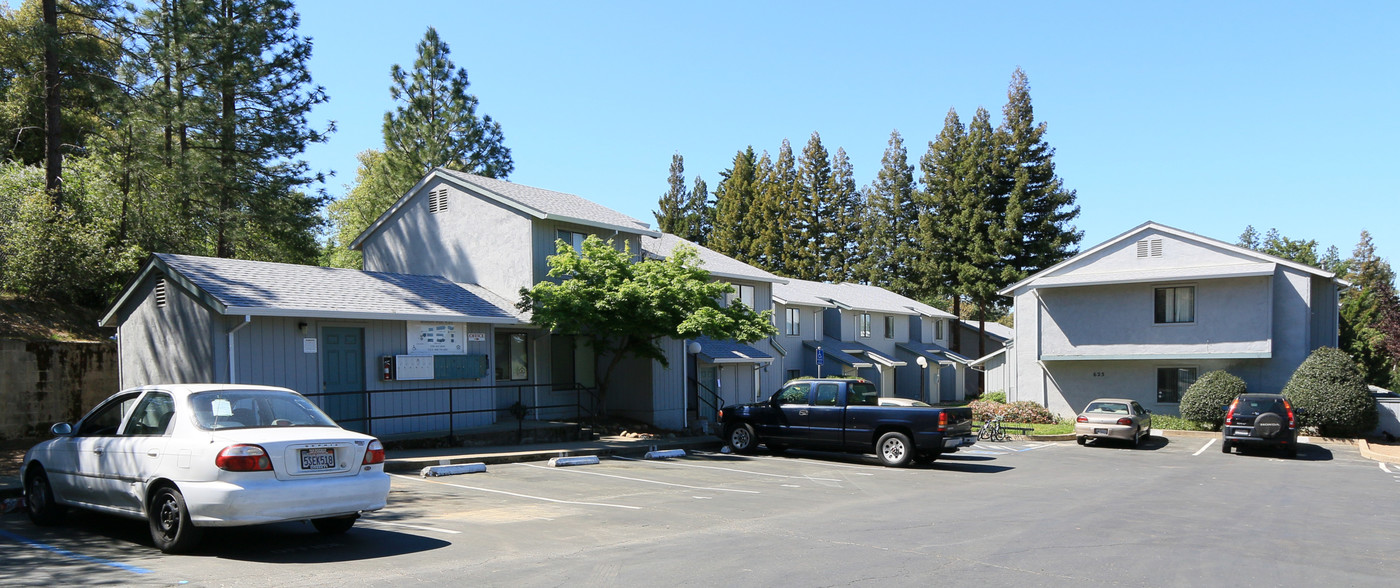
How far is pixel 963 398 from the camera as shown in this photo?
5050cm

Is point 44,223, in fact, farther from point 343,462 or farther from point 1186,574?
point 1186,574

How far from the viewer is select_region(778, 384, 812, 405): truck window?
63.8 ft

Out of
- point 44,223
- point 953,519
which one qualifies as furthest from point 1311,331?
point 44,223

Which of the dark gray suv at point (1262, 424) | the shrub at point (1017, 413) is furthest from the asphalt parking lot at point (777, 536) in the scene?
the shrub at point (1017, 413)

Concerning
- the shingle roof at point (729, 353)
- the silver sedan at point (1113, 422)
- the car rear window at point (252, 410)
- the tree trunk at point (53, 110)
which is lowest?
the silver sedan at point (1113, 422)

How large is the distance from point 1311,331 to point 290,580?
3159cm

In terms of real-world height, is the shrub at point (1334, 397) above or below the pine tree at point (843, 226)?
below

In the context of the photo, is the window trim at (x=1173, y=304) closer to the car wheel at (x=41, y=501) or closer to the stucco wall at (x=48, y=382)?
the stucco wall at (x=48, y=382)

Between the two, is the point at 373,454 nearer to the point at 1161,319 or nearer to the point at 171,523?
the point at 171,523

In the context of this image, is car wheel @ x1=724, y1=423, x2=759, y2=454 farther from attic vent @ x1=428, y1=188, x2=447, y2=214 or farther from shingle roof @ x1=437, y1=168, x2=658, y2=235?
attic vent @ x1=428, y1=188, x2=447, y2=214

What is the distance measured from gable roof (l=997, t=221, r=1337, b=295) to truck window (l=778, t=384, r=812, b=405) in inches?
605

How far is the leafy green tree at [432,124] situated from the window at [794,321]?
50.7 feet

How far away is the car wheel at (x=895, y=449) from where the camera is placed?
1794 centimetres

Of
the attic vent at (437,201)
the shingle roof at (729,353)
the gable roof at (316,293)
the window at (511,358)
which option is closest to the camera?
the gable roof at (316,293)
